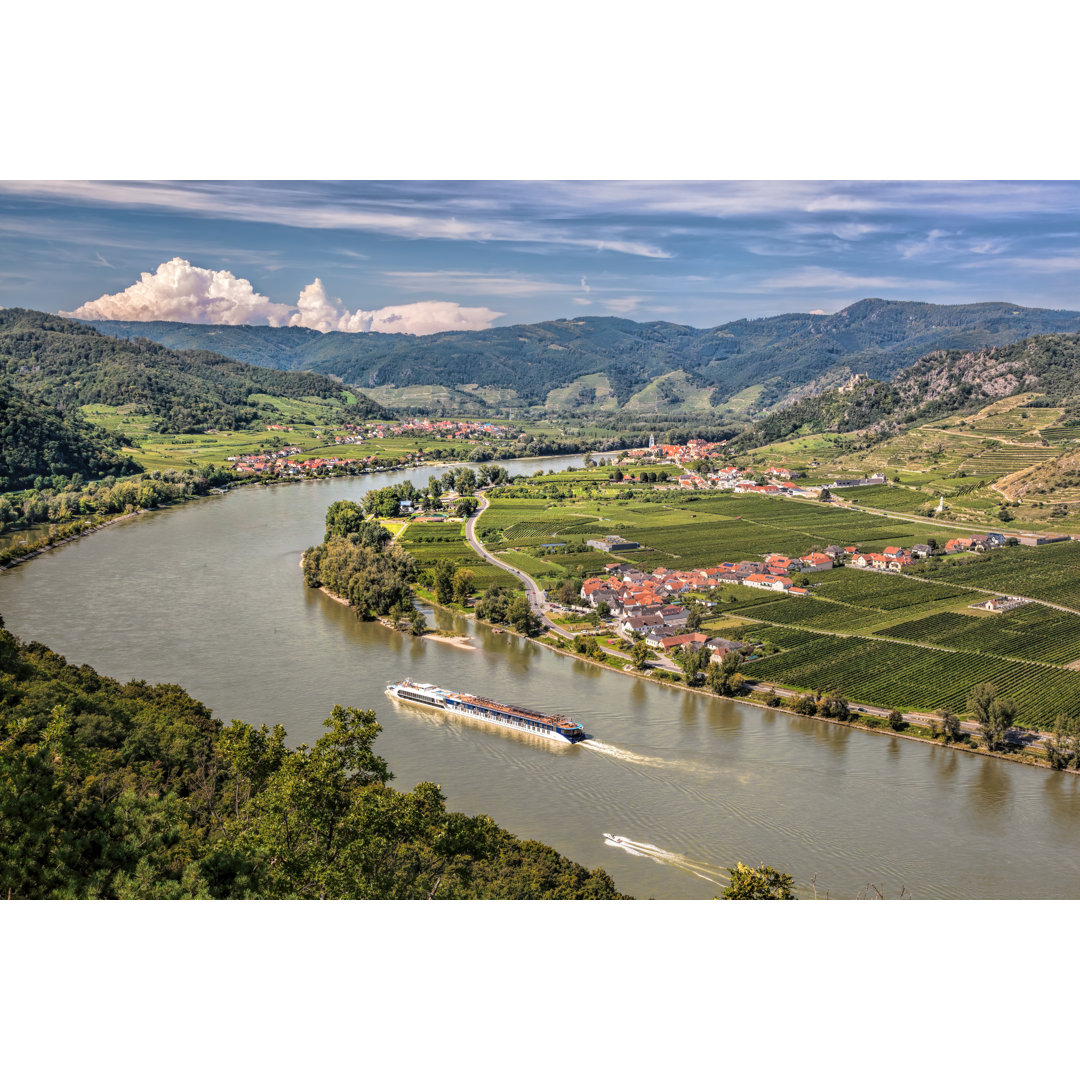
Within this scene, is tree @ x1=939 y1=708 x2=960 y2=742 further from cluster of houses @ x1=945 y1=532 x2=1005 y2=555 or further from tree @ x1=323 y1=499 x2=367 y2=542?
tree @ x1=323 y1=499 x2=367 y2=542

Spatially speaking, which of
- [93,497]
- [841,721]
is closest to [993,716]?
[841,721]

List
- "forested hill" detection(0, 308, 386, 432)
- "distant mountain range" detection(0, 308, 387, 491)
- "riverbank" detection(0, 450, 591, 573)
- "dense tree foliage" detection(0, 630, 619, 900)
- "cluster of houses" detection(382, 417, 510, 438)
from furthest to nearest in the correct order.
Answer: "cluster of houses" detection(382, 417, 510, 438)
"forested hill" detection(0, 308, 386, 432)
"distant mountain range" detection(0, 308, 387, 491)
"riverbank" detection(0, 450, 591, 573)
"dense tree foliage" detection(0, 630, 619, 900)


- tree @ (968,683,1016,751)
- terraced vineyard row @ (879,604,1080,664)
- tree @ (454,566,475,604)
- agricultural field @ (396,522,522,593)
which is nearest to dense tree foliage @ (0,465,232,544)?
agricultural field @ (396,522,522,593)

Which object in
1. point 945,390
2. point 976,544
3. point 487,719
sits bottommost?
point 487,719

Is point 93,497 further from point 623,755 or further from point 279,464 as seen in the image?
point 623,755

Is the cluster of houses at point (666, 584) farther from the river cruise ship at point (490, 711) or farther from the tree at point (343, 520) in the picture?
the tree at point (343, 520)

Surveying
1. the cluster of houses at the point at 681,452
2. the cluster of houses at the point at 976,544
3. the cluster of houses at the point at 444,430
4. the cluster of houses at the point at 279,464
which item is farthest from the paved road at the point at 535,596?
the cluster of houses at the point at 444,430

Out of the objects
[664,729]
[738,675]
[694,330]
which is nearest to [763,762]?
[664,729]
